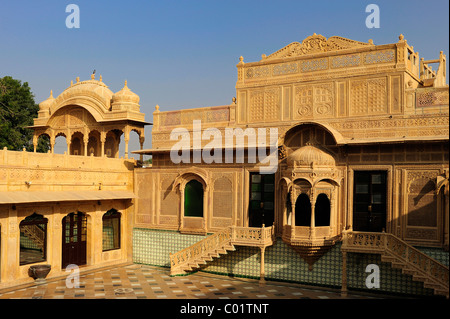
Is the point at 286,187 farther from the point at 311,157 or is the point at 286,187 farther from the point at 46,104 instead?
the point at 46,104

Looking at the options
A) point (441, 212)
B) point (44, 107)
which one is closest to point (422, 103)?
point (441, 212)

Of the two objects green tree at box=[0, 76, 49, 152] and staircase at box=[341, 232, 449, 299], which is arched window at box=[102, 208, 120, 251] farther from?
green tree at box=[0, 76, 49, 152]

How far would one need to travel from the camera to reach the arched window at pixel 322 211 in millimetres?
14797

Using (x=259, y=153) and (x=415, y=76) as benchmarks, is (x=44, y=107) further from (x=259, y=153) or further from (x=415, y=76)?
(x=415, y=76)

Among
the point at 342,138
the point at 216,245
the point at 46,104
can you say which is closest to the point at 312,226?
the point at 342,138

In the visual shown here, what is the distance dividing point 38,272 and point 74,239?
2.38 meters

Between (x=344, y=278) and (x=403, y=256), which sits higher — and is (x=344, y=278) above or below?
below

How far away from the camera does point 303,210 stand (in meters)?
14.9

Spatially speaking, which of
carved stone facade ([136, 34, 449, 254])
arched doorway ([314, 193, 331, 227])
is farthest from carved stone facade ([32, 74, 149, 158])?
arched doorway ([314, 193, 331, 227])

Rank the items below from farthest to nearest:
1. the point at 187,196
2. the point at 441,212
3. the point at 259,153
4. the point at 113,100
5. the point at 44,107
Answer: the point at 44,107 < the point at 113,100 < the point at 187,196 < the point at 259,153 < the point at 441,212

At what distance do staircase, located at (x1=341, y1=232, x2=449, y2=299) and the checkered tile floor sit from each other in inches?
63.6

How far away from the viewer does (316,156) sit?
14555mm

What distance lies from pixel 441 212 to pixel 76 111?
15625 millimetres

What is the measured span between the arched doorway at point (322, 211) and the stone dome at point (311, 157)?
1.08 metres
